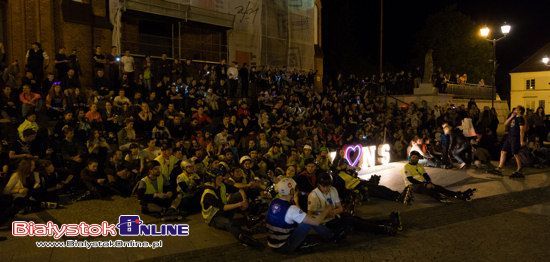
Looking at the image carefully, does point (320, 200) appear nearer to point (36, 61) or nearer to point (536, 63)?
point (36, 61)

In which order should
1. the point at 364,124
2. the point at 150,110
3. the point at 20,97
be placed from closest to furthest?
1. the point at 20,97
2. the point at 150,110
3. the point at 364,124

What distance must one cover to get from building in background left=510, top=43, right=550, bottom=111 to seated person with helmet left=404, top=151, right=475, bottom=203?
55013mm

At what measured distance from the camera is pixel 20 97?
484 inches

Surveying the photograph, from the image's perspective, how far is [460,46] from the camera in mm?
43812

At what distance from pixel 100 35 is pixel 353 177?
37.7 feet

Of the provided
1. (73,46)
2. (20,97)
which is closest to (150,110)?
(20,97)

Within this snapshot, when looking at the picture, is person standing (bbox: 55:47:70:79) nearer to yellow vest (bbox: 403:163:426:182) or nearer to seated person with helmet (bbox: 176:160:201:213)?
seated person with helmet (bbox: 176:160:201:213)

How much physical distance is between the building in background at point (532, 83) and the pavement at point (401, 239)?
A: 54083 millimetres

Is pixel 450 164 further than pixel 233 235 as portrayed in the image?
Yes

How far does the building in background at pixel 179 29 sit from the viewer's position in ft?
51.5

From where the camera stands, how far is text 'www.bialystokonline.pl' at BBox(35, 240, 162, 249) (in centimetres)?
743

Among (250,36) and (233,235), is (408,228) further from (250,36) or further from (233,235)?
(250,36)

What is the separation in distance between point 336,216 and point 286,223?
3.71ft

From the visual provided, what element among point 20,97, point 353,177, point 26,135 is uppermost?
point 20,97
